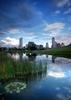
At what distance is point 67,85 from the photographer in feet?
56.8

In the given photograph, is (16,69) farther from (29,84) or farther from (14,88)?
(14,88)

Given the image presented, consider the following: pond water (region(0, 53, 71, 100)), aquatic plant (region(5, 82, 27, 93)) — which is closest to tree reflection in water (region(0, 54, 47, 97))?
pond water (region(0, 53, 71, 100))

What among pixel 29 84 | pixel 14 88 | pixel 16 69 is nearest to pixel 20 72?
pixel 16 69

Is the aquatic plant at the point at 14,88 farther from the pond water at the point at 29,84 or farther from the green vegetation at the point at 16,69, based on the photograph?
the green vegetation at the point at 16,69

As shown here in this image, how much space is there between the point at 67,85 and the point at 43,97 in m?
4.39

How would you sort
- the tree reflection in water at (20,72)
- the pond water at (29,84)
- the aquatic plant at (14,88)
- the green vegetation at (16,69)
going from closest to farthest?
the pond water at (29,84), the aquatic plant at (14,88), the tree reflection in water at (20,72), the green vegetation at (16,69)

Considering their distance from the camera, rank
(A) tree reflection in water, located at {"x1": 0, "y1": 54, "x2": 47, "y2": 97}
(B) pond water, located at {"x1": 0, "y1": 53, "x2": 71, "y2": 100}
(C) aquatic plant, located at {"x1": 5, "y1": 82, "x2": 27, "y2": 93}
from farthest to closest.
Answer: (A) tree reflection in water, located at {"x1": 0, "y1": 54, "x2": 47, "y2": 97} < (C) aquatic plant, located at {"x1": 5, "y1": 82, "x2": 27, "y2": 93} < (B) pond water, located at {"x1": 0, "y1": 53, "x2": 71, "y2": 100}

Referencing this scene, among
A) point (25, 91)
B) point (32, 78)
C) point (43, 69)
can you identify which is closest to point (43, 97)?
point (25, 91)

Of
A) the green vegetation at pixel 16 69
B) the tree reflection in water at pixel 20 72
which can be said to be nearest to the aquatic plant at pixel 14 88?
the tree reflection in water at pixel 20 72

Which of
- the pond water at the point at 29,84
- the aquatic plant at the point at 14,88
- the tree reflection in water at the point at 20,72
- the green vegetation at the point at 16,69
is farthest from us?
the green vegetation at the point at 16,69

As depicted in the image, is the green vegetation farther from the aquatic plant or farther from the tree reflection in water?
the aquatic plant

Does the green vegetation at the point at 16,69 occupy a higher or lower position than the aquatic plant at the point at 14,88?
higher

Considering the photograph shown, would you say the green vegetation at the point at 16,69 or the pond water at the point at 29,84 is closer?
the pond water at the point at 29,84

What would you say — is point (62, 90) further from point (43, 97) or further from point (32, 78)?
point (32, 78)
